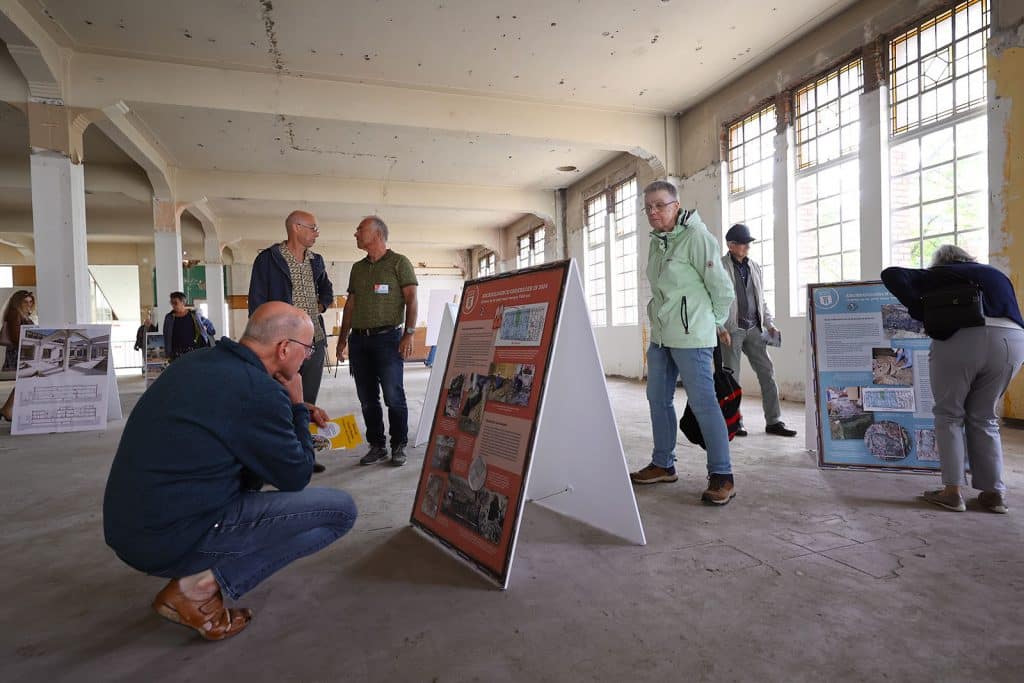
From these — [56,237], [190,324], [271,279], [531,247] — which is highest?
[531,247]

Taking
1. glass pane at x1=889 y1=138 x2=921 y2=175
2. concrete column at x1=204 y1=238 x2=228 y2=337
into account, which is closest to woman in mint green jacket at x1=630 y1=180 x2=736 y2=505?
glass pane at x1=889 y1=138 x2=921 y2=175

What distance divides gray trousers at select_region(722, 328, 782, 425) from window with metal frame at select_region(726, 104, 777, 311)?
2.73m

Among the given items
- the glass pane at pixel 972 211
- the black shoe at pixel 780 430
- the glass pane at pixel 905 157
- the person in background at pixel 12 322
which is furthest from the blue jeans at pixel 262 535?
the person in background at pixel 12 322

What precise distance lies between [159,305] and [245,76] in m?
5.11

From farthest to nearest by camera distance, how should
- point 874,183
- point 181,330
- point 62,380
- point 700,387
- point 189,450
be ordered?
point 181,330 < point 62,380 < point 874,183 < point 700,387 < point 189,450

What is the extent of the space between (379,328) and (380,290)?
25 cm

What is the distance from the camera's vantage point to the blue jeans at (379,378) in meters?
3.87

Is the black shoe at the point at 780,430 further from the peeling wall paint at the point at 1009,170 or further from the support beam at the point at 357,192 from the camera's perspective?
the support beam at the point at 357,192

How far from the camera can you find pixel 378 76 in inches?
273

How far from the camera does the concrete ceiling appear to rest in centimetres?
561

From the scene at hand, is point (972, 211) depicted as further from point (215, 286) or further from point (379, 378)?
point (215, 286)

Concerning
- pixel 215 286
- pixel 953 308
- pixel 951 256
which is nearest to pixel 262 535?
pixel 953 308

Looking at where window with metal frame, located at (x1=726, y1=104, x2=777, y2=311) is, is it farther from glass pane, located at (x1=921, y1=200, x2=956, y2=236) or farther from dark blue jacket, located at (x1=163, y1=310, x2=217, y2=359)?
dark blue jacket, located at (x1=163, y1=310, x2=217, y2=359)

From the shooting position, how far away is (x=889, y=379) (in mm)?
3348
